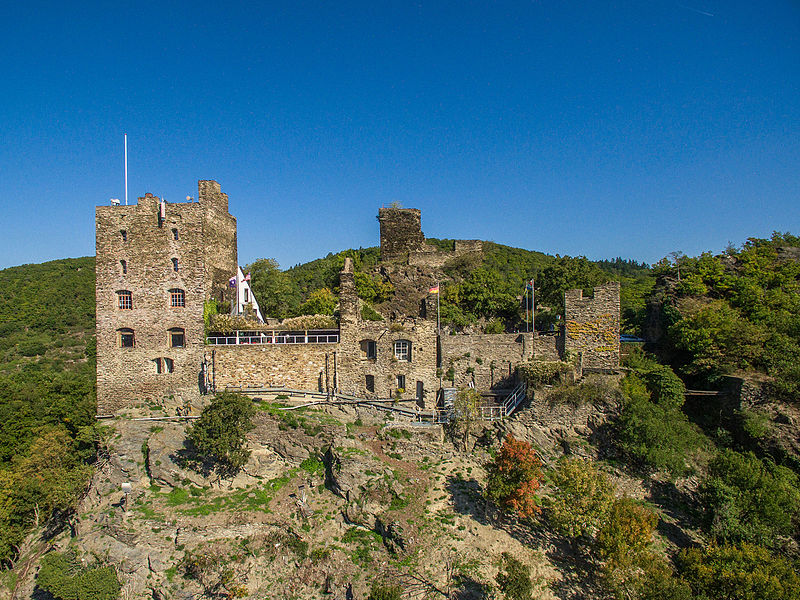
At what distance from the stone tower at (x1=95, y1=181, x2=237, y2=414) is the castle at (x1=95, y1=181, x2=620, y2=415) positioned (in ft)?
0.18

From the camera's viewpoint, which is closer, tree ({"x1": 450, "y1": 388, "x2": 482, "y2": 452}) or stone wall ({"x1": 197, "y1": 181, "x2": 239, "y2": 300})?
tree ({"x1": 450, "y1": 388, "x2": 482, "y2": 452})

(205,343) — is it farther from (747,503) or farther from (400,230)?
(747,503)

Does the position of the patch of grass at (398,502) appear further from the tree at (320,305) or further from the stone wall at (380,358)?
the tree at (320,305)

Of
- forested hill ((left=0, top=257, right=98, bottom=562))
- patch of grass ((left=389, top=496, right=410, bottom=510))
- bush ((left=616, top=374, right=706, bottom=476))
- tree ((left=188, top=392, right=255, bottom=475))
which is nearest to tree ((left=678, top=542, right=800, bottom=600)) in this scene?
bush ((left=616, top=374, right=706, bottom=476))

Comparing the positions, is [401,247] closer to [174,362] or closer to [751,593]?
[174,362]

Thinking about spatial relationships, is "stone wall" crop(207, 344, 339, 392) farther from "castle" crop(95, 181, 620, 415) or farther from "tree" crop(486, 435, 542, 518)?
"tree" crop(486, 435, 542, 518)

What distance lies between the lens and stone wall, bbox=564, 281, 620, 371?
26453mm

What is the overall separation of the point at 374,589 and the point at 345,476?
516 centimetres

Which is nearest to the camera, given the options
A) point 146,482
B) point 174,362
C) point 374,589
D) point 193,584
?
point 374,589

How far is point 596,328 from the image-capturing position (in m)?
26.5

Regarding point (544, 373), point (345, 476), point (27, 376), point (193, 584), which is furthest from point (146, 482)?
point (27, 376)

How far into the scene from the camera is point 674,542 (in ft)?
66.4

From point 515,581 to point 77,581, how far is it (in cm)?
1666

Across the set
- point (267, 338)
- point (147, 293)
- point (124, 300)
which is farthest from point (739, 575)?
point (124, 300)
